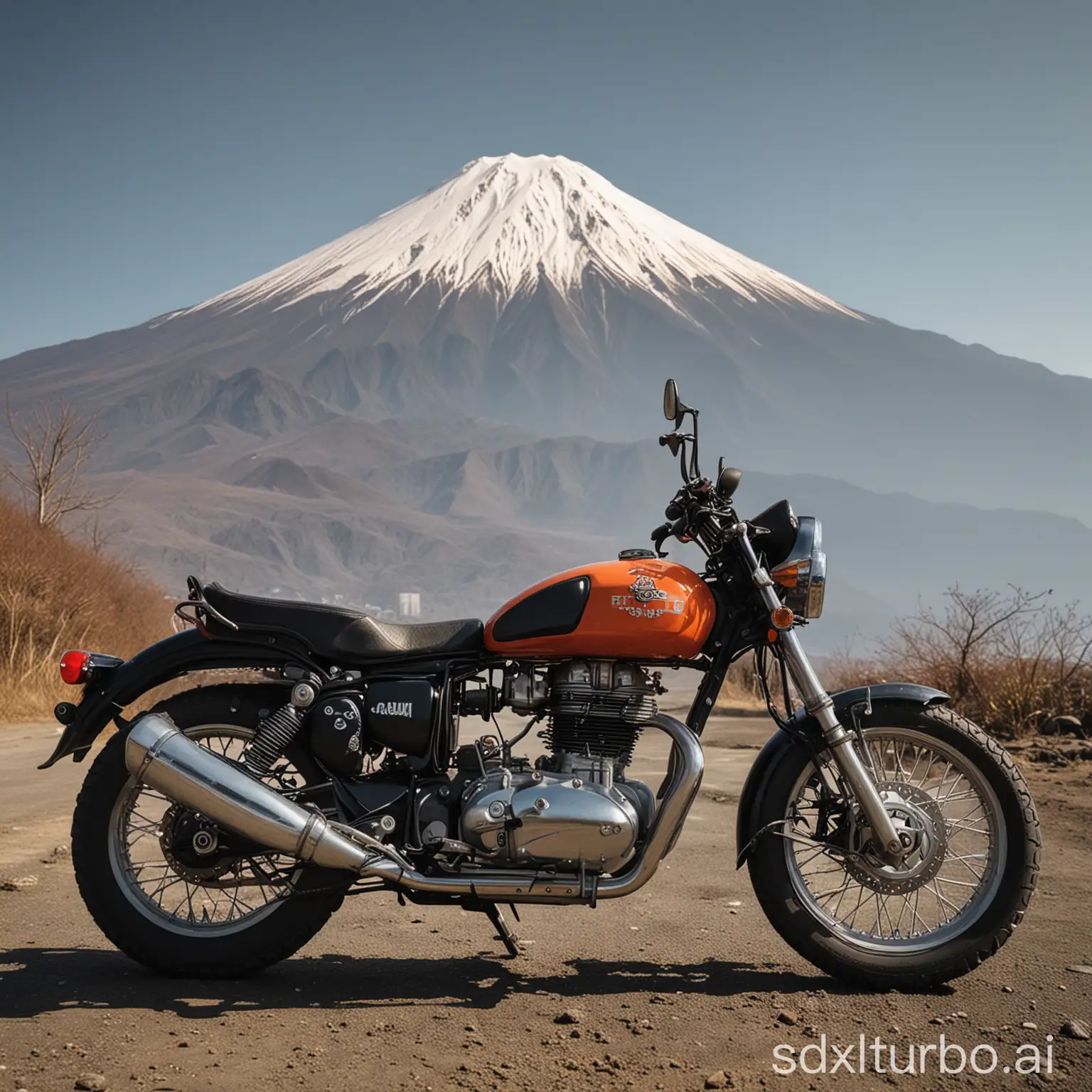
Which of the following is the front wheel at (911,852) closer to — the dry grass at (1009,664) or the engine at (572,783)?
the engine at (572,783)

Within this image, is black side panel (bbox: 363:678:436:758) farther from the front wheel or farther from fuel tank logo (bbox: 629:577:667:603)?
the front wheel

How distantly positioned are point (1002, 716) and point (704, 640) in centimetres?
709

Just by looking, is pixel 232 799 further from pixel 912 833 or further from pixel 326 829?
pixel 912 833

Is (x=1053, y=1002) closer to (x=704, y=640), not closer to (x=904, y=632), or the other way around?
(x=704, y=640)

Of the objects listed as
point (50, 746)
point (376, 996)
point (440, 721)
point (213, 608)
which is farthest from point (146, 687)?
point (50, 746)

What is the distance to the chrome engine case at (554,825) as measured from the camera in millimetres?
3906

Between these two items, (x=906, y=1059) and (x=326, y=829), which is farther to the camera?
(x=326, y=829)

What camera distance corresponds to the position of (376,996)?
3.97 metres

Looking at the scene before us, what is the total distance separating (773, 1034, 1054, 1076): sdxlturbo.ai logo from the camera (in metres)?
3.45

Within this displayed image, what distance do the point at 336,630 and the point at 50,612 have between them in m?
11.0

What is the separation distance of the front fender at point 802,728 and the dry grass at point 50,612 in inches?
373

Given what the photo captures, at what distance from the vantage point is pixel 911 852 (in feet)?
13.5

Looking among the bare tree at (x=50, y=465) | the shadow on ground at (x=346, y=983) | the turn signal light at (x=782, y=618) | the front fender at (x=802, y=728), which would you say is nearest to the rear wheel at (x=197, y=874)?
the shadow on ground at (x=346, y=983)

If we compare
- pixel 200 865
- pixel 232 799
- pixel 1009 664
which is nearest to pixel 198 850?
pixel 200 865
